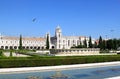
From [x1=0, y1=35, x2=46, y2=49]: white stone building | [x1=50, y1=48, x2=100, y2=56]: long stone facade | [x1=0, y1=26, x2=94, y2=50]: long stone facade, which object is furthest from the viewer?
[x1=0, y1=35, x2=46, y2=49]: white stone building

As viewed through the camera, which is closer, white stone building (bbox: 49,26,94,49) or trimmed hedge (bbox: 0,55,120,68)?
trimmed hedge (bbox: 0,55,120,68)

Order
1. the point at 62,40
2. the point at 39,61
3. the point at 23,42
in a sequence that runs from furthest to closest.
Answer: the point at 23,42 < the point at 62,40 < the point at 39,61

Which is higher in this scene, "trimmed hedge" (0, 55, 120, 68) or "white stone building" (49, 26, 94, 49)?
"white stone building" (49, 26, 94, 49)

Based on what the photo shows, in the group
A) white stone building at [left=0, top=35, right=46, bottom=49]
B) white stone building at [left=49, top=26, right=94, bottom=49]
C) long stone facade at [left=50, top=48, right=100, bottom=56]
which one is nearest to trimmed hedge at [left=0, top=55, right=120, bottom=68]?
long stone facade at [left=50, top=48, right=100, bottom=56]

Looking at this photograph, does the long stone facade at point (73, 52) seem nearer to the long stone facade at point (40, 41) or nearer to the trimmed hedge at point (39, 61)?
the trimmed hedge at point (39, 61)

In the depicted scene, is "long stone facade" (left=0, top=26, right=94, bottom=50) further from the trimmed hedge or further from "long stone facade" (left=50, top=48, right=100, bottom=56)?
the trimmed hedge

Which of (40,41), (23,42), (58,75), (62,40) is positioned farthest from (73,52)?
(40,41)

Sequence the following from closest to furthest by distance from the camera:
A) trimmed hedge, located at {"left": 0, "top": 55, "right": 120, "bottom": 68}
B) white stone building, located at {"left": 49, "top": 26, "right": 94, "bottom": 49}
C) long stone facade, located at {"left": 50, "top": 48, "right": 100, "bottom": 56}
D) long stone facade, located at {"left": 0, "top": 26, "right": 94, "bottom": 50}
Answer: trimmed hedge, located at {"left": 0, "top": 55, "right": 120, "bottom": 68}
long stone facade, located at {"left": 50, "top": 48, "right": 100, "bottom": 56}
white stone building, located at {"left": 49, "top": 26, "right": 94, "bottom": 49}
long stone facade, located at {"left": 0, "top": 26, "right": 94, "bottom": 50}

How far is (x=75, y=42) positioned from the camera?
116 m

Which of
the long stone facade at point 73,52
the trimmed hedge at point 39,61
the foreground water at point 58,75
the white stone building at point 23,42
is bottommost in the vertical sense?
the foreground water at point 58,75

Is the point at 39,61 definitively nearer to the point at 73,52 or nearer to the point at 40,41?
the point at 73,52

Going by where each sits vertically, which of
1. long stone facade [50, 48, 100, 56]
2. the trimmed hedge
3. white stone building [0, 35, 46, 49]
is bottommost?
the trimmed hedge

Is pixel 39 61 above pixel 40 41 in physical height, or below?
below

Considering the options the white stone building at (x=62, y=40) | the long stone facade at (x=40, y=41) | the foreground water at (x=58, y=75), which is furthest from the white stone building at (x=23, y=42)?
the foreground water at (x=58, y=75)
